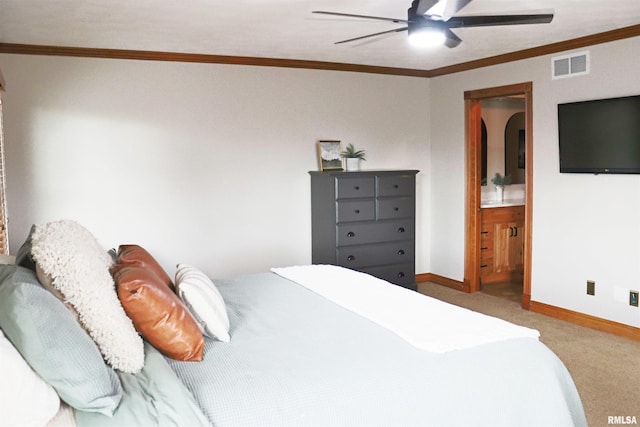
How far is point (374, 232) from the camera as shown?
5.44 m

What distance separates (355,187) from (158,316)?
344 cm

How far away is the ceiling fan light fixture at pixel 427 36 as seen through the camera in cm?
306

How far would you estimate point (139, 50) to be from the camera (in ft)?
15.6

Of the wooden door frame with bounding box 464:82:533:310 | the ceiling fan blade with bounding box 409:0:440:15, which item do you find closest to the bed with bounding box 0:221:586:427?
the ceiling fan blade with bounding box 409:0:440:15

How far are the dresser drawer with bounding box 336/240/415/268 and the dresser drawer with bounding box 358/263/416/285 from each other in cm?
5

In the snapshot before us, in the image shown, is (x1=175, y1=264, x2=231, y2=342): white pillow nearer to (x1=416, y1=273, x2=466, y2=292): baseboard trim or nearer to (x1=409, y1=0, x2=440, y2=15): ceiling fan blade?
(x1=409, y1=0, x2=440, y2=15): ceiling fan blade

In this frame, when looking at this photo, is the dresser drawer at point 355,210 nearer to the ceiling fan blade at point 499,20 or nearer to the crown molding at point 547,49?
the crown molding at point 547,49

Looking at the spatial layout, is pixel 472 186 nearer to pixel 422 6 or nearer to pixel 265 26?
pixel 265 26

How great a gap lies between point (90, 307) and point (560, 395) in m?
1.72

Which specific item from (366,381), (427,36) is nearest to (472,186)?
(427,36)

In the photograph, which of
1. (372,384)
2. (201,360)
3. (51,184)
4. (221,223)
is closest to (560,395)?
(372,384)

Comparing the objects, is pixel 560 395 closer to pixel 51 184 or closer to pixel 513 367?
pixel 513 367

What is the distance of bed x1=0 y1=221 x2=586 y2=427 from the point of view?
1.67 meters

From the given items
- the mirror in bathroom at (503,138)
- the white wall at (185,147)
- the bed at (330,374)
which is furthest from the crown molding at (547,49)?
the bed at (330,374)
